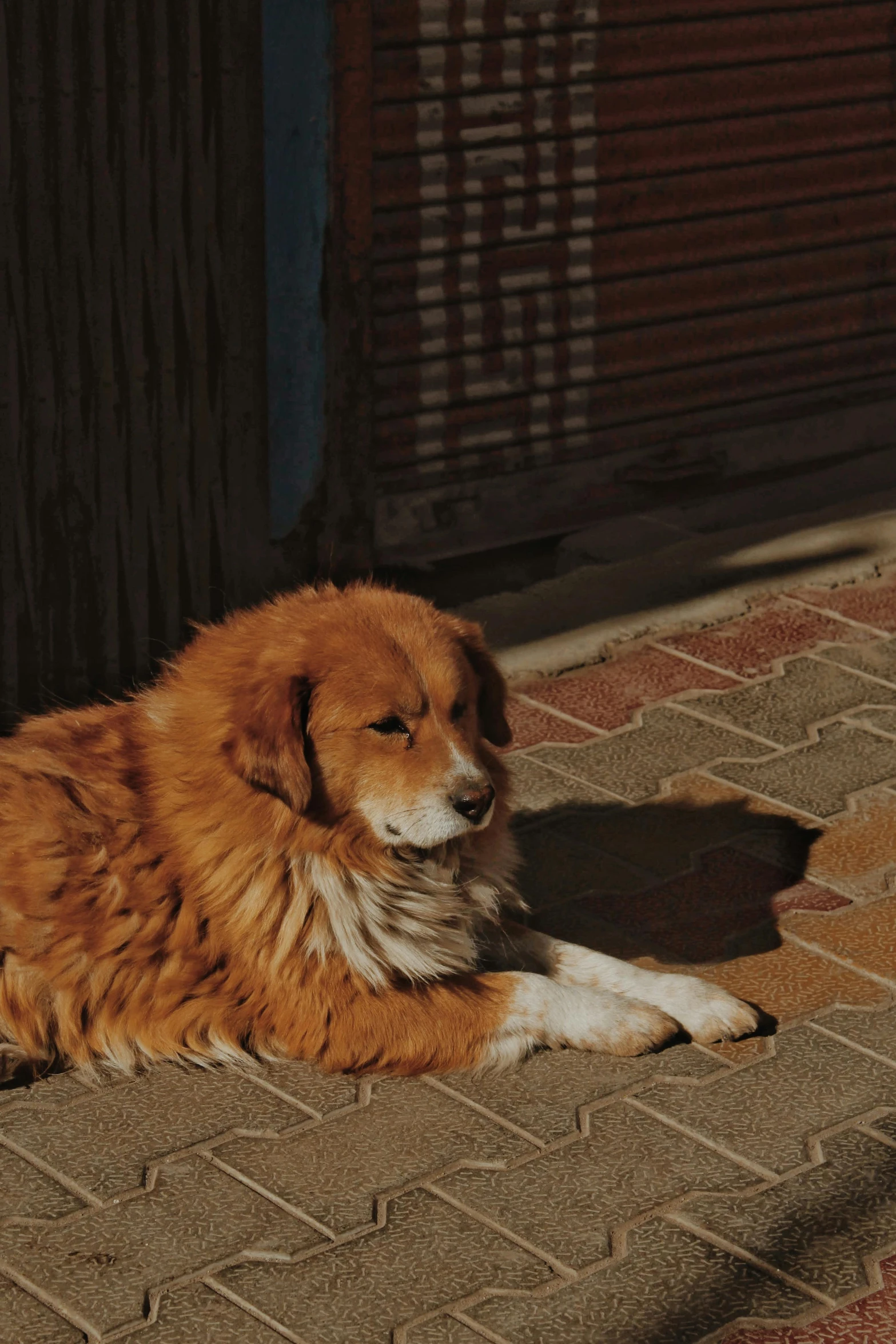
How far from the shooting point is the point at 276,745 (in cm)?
437

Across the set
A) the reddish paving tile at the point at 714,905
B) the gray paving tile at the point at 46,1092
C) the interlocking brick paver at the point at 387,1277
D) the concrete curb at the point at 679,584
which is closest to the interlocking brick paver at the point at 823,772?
the reddish paving tile at the point at 714,905

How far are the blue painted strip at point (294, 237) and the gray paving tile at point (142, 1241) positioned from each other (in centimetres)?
367

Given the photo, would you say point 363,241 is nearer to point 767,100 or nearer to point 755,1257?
point 767,100

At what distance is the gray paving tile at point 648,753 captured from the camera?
249 inches

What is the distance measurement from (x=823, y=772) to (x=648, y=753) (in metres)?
0.64

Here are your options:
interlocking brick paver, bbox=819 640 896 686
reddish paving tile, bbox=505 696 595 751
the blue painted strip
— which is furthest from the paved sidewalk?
the blue painted strip

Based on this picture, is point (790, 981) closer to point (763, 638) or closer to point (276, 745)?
point (276, 745)

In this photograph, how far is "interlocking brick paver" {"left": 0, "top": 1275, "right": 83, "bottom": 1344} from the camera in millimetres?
3738

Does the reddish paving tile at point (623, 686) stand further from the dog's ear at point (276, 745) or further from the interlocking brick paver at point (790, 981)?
the dog's ear at point (276, 745)

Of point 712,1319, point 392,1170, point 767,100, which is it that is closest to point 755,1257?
point 712,1319

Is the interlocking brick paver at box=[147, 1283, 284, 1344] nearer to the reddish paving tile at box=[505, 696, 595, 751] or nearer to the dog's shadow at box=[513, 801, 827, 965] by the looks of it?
the dog's shadow at box=[513, 801, 827, 965]

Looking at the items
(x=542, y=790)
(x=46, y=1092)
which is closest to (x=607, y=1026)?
(x=46, y=1092)

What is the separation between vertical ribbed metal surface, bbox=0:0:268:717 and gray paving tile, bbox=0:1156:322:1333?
2937 millimetres

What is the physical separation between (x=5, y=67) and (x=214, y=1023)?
3414 mm
